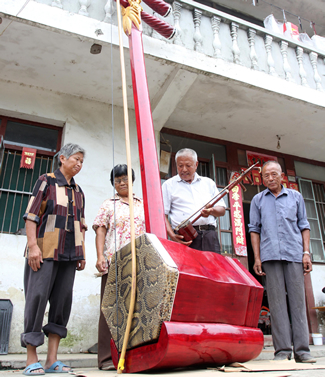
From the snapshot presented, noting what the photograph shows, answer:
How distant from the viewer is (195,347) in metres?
1.21

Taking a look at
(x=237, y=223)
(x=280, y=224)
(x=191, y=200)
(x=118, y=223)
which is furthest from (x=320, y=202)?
(x=118, y=223)

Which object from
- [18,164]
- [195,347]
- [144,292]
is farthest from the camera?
[18,164]

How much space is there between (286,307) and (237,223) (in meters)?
2.51

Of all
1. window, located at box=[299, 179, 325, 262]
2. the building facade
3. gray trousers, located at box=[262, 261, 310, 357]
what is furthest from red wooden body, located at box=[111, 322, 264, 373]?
window, located at box=[299, 179, 325, 262]

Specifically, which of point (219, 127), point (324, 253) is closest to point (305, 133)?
point (219, 127)

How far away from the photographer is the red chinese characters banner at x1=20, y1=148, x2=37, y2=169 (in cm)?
382

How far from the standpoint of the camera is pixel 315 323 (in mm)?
4723

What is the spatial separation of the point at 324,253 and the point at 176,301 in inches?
188

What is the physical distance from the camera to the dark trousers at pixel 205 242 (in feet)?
7.66

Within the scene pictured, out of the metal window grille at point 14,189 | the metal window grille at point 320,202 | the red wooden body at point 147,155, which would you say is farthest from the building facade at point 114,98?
the red wooden body at point 147,155

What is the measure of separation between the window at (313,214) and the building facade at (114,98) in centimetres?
9

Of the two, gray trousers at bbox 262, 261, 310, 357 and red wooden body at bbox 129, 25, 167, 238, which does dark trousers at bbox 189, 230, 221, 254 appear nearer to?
gray trousers at bbox 262, 261, 310, 357

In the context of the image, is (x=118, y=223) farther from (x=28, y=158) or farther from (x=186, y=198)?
(x=28, y=158)

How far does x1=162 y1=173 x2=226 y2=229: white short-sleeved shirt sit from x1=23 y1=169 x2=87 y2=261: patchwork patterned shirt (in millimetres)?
704
